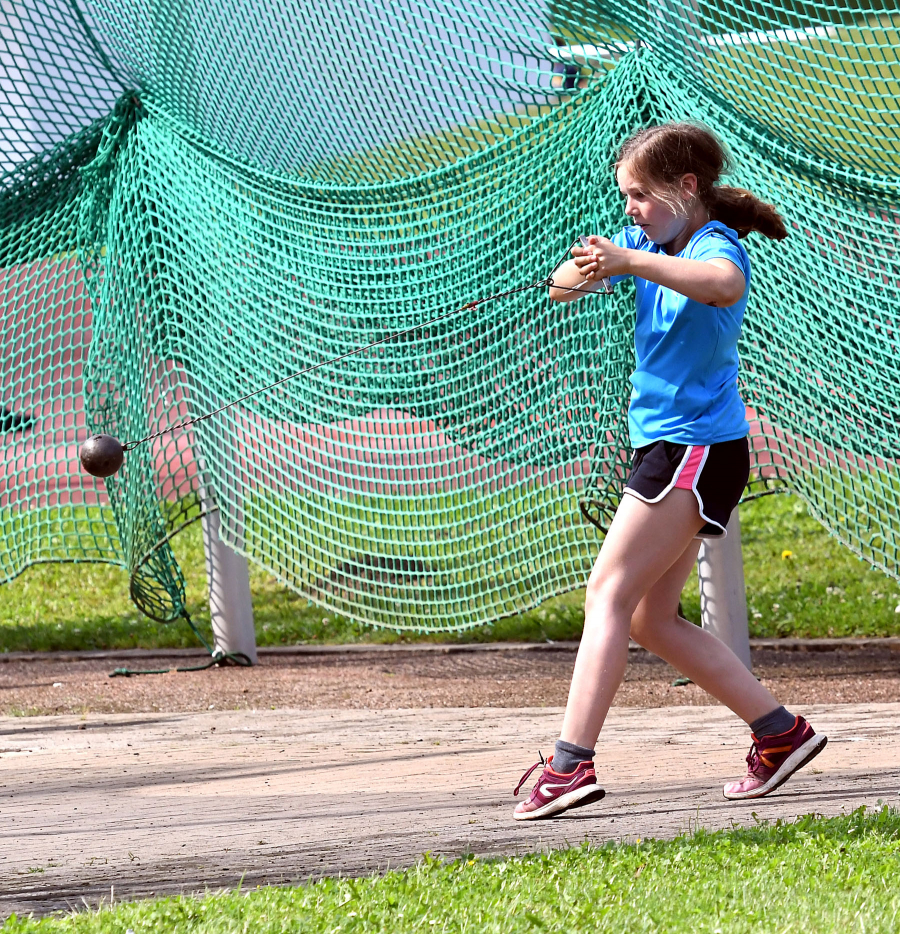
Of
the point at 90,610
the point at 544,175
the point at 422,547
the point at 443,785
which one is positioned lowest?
the point at 90,610

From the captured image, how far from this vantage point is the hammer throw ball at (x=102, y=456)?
4.74 metres

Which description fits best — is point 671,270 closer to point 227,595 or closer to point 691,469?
point 691,469

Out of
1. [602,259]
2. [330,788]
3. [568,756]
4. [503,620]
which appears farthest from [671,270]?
[503,620]

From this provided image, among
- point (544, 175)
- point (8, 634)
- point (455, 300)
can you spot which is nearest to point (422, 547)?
point (455, 300)

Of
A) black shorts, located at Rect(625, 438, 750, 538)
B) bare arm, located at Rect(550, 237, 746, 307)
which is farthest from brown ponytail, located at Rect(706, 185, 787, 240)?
black shorts, located at Rect(625, 438, 750, 538)

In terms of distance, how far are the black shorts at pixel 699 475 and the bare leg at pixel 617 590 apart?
0.03m

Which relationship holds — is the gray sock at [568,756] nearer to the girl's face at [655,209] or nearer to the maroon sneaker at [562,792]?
the maroon sneaker at [562,792]

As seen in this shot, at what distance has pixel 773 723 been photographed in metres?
3.46

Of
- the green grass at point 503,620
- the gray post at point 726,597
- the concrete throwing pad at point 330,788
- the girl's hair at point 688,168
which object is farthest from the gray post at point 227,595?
the girl's hair at point 688,168

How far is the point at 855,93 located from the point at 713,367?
247 cm

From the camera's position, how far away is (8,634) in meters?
8.45

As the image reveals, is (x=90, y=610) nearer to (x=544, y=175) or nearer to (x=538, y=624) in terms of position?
(x=538, y=624)

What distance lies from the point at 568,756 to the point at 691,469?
2.45 ft

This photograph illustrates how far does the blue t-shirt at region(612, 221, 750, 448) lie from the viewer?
331cm
